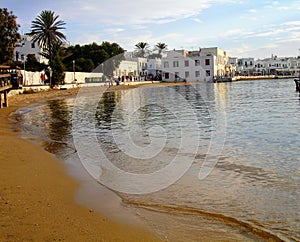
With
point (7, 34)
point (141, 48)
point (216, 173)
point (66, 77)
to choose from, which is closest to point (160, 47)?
point (141, 48)

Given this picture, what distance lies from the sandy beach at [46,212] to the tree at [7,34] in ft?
120

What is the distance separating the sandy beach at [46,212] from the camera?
4820 millimetres

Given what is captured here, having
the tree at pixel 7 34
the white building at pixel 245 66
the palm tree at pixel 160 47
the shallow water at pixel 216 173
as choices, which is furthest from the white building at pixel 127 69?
the shallow water at pixel 216 173

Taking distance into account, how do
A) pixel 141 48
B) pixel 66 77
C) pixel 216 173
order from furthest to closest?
pixel 141 48 → pixel 66 77 → pixel 216 173

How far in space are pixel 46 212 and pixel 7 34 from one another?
41.1m

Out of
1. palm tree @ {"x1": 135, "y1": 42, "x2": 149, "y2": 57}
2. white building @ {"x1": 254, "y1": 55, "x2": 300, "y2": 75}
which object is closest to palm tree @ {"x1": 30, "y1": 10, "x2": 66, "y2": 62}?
palm tree @ {"x1": 135, "y1": 42, "x2": 149, "y2": 57}

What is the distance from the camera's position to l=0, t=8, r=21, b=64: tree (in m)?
41.7

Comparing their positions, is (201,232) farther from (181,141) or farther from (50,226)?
(181,141)

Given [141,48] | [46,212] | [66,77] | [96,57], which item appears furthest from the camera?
[141,48]

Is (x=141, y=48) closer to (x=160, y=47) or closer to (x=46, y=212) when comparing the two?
(x=160, y=47)

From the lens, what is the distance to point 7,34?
138 feet

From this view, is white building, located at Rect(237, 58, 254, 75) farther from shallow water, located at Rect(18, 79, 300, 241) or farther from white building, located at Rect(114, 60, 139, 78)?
shallow water, located at Rect(18, 79, 300, 241)

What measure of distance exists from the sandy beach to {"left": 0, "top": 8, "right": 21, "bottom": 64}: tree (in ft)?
120

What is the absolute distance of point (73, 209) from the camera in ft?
19.8
